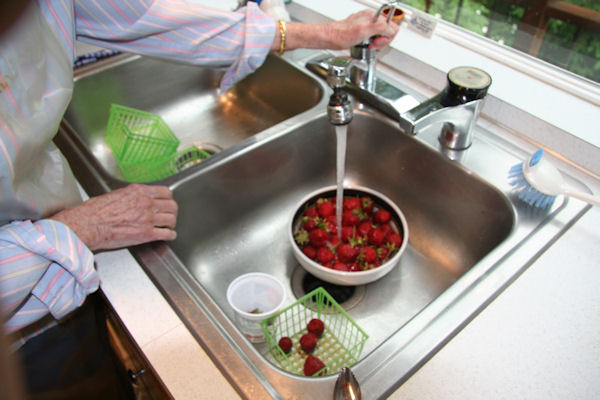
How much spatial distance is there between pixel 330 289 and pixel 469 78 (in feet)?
1.69

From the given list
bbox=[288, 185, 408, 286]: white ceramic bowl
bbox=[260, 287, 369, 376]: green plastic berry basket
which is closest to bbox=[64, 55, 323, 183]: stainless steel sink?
bbox=[288, 185, 408, 286]: white ceramic bowl

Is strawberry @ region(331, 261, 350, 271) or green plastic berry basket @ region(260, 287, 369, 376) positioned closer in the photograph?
green plastic berry basket @ region(260, 287, 369, 376)

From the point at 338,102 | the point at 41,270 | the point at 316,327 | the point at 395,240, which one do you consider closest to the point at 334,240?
the point at 395,240

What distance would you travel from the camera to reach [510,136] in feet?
3.42

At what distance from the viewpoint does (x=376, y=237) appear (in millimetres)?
1002

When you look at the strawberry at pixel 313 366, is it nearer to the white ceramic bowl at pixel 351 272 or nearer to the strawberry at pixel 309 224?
the white ceramic bowl at pixel 351 272

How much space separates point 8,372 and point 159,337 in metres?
0.64

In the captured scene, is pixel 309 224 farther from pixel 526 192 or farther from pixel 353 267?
pixel 526 192

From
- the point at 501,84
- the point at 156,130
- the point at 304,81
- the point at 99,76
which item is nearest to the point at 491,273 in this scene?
the point at 501,84

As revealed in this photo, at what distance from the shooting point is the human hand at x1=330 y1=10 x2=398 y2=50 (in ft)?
3.27

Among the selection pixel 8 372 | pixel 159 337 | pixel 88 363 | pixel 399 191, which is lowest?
pixel 88 363

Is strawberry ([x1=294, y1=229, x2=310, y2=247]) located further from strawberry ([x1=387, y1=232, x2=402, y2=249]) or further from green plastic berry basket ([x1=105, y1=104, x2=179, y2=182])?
green plastic berry basket ([x1=105, y1=104, x2=179, y2=182])

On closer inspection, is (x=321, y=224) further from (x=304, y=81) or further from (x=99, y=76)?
(x=99, y=76)

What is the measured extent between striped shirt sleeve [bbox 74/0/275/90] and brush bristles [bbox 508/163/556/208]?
58 cm
